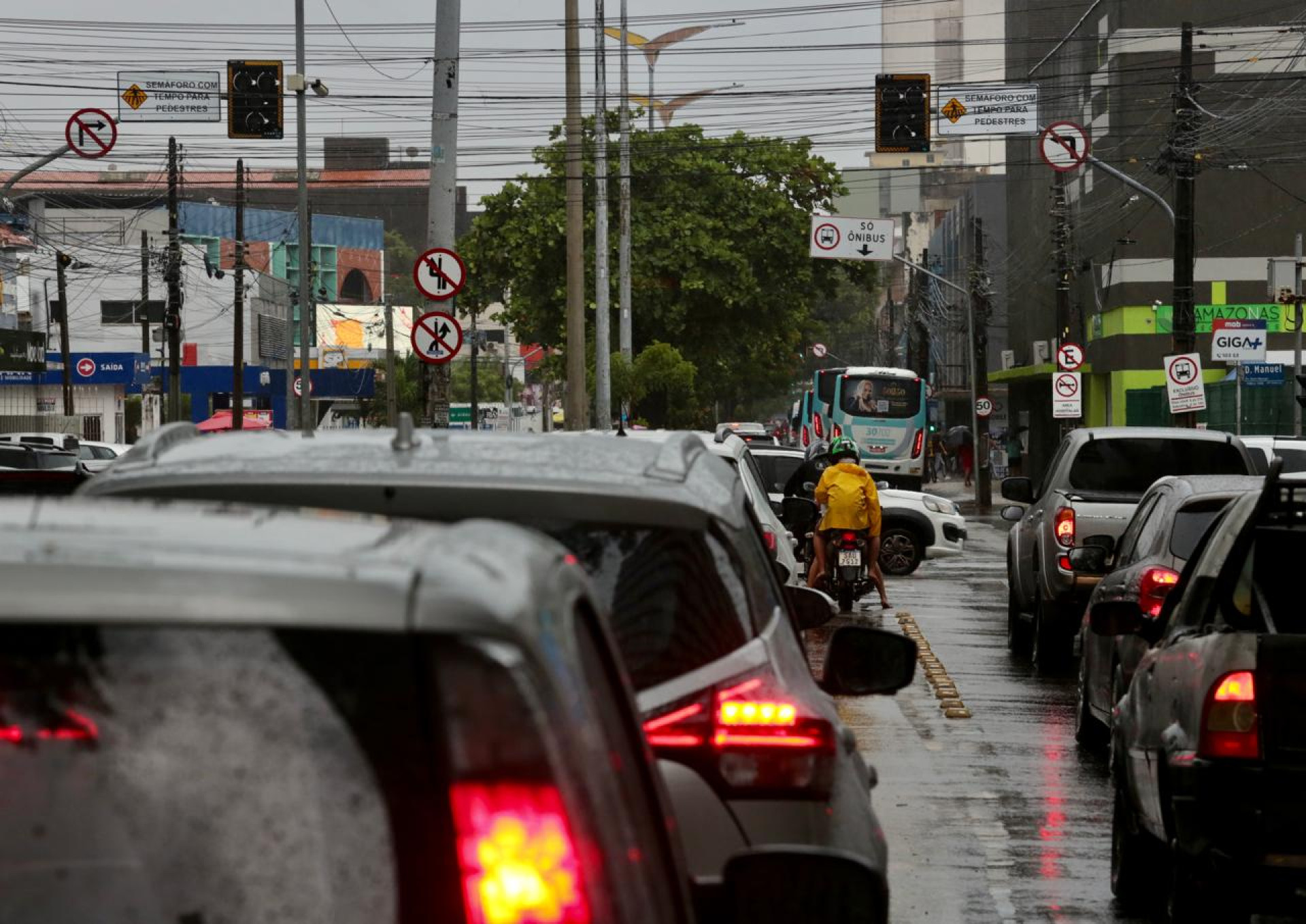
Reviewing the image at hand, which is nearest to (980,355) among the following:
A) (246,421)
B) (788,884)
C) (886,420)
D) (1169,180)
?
(886,420)

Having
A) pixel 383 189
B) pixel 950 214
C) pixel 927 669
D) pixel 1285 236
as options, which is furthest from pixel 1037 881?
pixel 383 189

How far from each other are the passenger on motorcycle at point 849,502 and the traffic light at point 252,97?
526 inches

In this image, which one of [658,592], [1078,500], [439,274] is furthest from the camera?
[439,274]

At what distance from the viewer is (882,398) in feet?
194

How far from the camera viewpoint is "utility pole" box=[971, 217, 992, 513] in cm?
5434

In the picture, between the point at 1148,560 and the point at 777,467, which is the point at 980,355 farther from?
the point at 1148,560

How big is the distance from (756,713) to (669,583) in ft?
1.04

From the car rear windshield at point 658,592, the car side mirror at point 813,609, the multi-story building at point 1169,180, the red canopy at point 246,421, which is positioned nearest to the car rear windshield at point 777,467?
the car side mirror at point 813,609

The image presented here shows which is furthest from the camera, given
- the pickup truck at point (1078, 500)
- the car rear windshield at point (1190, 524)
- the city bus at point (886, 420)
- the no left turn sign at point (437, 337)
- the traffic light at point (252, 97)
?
the city bus at point (886, 420)

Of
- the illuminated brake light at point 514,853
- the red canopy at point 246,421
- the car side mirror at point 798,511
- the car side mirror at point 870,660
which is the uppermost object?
the illuminated brake light at point 514,853

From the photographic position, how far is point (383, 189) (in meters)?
160

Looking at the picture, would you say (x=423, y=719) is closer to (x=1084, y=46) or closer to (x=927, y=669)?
(x=927, y=669)

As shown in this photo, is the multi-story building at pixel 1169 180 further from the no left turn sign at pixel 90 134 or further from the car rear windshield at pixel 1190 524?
the car rear windshield at pixel 1190 524

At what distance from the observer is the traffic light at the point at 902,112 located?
3353 cm
